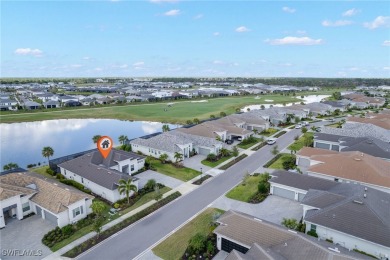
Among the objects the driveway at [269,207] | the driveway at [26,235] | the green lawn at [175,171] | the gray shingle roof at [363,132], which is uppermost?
the gray shingle roof at [363,132]

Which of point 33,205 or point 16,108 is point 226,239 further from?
point 16,108

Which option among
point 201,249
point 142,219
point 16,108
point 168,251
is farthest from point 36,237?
point 16,108

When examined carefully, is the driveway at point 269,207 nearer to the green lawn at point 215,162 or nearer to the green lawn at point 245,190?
the green lawn at point 245,190

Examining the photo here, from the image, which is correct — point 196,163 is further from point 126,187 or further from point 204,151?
point 126,187

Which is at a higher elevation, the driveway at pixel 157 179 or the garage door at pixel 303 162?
the garage door at pixel 303 162

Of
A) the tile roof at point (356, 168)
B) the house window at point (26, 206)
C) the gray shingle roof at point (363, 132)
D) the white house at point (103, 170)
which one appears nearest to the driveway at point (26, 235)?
the house window at point (26, 206)

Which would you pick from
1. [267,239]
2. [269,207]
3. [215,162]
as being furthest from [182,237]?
[215,162]

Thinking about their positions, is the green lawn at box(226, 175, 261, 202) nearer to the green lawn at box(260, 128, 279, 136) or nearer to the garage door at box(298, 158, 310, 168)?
the garage door at box(298, 158, 310, 168)
